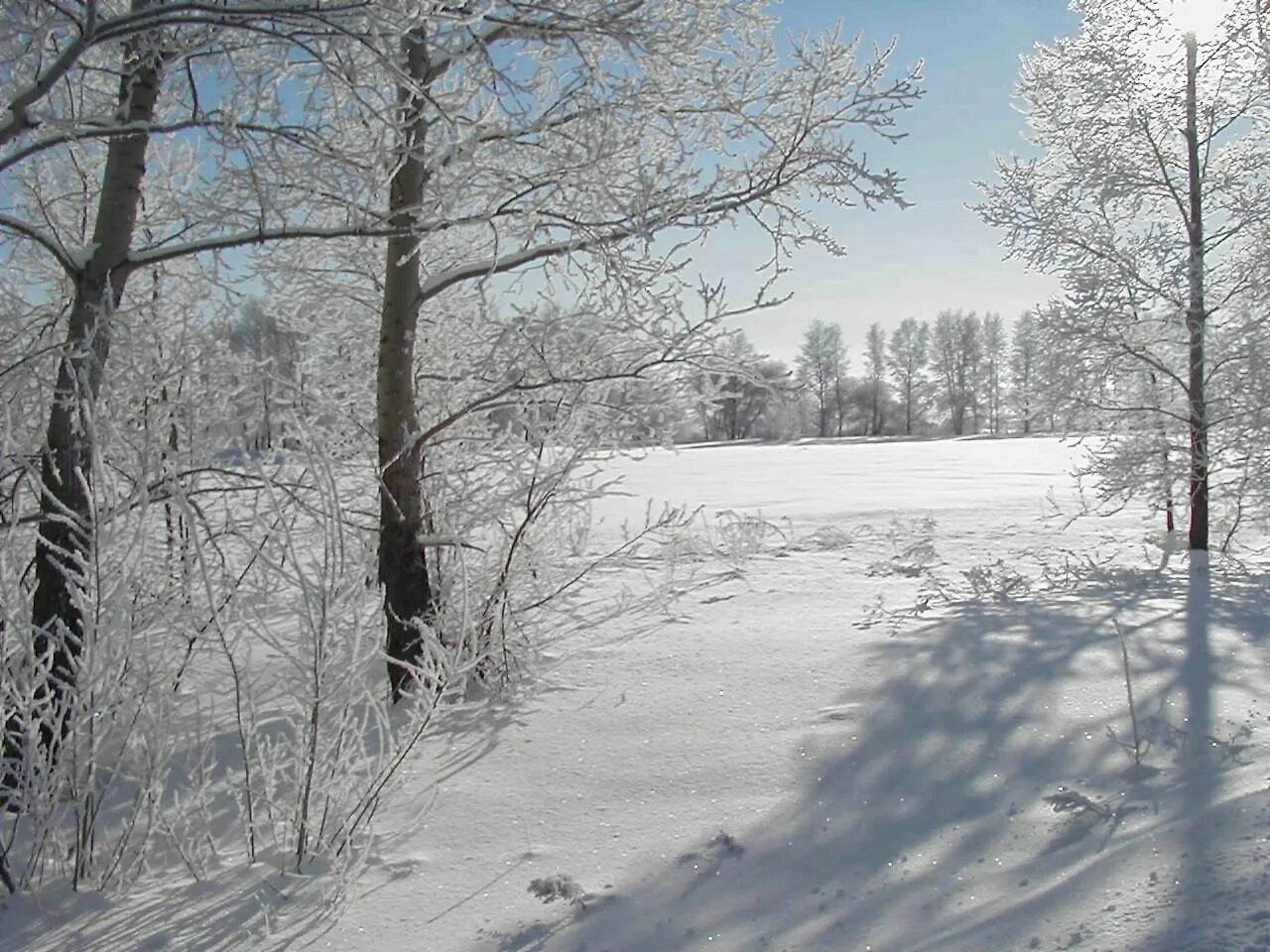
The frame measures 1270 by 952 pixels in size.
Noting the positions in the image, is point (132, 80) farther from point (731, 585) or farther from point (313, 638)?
point (731, 585)

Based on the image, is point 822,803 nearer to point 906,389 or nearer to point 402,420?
point 402,420

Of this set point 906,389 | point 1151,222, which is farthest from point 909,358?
point 1151,222

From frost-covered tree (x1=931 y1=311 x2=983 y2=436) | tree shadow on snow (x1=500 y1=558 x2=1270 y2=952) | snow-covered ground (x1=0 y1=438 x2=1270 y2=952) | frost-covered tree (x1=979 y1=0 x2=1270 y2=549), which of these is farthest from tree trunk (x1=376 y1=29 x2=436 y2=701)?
frost-covered tree (x1=931 y1=311 x2=983 y2=436)

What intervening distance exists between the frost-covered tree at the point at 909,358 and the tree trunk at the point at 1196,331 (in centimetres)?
4506

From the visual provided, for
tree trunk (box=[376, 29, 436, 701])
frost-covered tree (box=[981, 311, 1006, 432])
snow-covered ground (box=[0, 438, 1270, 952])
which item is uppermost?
frost-covered tree (box=[981, 311, 1006, 432])

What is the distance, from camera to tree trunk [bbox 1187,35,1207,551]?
7.32 metres

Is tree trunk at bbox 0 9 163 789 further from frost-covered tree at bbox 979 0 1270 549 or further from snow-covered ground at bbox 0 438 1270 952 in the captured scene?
frost-covered tree at bbox 979 0 1270 549

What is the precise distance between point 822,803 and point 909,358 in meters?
52.8

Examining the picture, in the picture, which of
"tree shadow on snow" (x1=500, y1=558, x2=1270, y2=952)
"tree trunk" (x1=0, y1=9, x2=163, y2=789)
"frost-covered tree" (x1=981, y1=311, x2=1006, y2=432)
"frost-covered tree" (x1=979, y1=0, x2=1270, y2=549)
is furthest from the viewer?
"frost-covered tree" (x1=981, y1=311, x2=1006, y2=432)

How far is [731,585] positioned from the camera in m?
6.13

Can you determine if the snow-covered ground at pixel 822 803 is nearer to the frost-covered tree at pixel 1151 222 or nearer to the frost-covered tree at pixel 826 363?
the frost-covered tree at pixel 1151 222

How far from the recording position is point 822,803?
261 cm

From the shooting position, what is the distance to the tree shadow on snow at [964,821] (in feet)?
6.37

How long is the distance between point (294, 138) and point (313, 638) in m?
1.72
